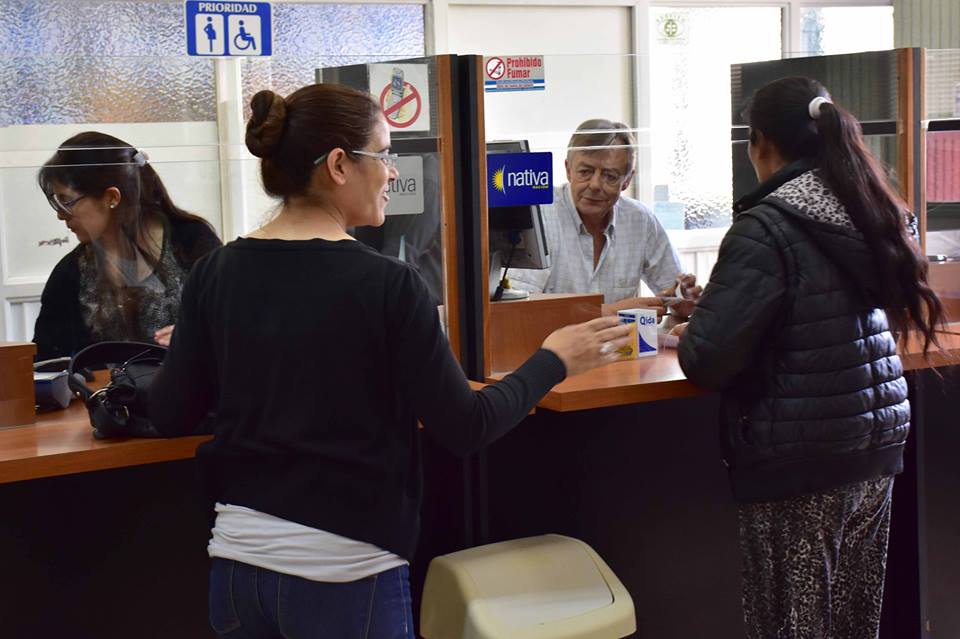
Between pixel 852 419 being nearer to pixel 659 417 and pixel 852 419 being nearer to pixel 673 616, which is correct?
pixel 659 417

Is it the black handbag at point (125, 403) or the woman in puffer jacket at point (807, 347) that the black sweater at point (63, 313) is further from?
the woman in puffer jacket at point (807, 347)

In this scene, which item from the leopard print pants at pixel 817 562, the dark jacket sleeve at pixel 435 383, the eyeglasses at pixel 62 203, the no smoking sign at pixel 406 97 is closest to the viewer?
the dark jacket sleeve at pixel 435 383

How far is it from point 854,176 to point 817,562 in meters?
0.75

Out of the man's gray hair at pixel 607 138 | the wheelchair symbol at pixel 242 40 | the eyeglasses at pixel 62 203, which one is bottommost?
the eyeglasses at pixel 62 203

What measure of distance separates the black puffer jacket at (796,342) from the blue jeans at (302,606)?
0.89 metres

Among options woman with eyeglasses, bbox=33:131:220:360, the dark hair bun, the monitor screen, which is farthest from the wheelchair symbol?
the dark hair bun

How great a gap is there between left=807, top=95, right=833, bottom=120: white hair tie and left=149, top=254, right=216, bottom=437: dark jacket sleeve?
125cm

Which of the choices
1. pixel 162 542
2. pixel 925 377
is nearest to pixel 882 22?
pixel 925 377

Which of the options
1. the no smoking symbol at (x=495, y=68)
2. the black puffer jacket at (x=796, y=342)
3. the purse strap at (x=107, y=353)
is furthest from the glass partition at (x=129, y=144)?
the black puffer jacket at (x=796, y=342)

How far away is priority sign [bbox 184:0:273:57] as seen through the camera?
3.92 meters

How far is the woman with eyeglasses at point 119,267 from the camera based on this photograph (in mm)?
2926

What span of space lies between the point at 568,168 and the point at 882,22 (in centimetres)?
419

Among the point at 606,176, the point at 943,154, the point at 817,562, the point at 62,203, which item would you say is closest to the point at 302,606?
the point at 817,562

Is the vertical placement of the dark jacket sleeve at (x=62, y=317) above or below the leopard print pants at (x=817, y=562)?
above
